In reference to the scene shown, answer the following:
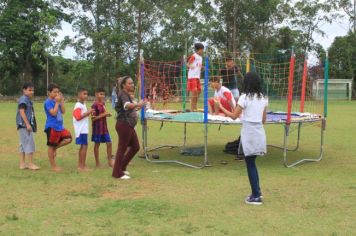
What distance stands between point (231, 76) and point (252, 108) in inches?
184

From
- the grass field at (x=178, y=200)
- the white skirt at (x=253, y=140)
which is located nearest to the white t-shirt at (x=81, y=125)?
the grass field at (x=178, y=200)

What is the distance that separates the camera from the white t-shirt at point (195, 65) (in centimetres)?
1086

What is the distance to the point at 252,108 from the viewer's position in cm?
652

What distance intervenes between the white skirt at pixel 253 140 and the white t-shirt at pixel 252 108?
0.07 meters

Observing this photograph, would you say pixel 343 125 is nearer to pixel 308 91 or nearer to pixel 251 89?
pixel 308 91

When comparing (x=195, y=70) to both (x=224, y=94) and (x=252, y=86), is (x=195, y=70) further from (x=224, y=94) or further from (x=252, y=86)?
(x=252, y=86)

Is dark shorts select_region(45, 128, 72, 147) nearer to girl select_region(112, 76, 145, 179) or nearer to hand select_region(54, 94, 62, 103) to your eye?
hand select_region(54, 94, 62, 103)

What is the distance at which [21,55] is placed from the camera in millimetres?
44406

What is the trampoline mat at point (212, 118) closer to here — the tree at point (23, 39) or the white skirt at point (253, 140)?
the white skirt at point (253, 140)

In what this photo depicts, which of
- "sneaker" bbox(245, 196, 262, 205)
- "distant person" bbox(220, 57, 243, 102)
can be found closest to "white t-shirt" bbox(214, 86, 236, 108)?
"distant person" bbox(220, 57, 243, 102)

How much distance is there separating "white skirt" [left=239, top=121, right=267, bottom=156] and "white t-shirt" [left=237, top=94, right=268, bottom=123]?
0.23ft

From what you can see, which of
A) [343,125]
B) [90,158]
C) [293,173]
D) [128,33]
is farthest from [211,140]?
[128,33]

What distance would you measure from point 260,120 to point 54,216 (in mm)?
2833

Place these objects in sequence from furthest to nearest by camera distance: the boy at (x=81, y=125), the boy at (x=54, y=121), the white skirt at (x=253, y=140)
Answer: the boy at (x=81, y=125) < the boy at (x=54, y=121) < the white skirt at (x=253, y=140)
